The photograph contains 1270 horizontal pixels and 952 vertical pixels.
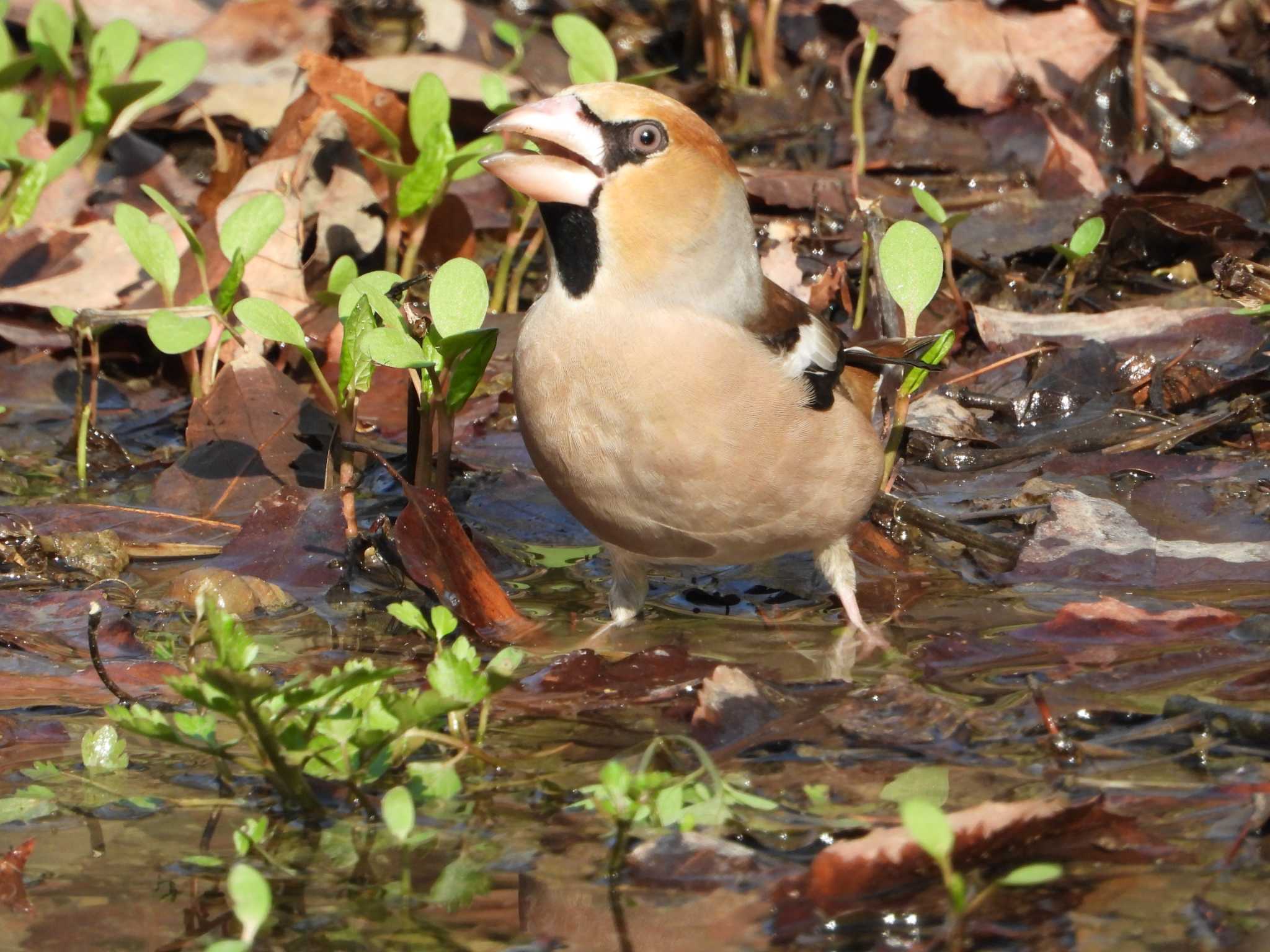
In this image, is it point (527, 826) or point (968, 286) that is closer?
point (527, 826)

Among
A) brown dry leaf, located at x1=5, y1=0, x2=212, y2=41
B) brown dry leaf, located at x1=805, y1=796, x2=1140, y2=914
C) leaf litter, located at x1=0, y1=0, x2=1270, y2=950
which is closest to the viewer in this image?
brown dry leaf, located at x1=805, y1=796, x2=1140, y2=914

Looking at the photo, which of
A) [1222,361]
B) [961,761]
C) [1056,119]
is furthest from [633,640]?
[1056,119]

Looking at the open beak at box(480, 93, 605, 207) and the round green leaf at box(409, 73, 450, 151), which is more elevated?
the open beak at box(480, 93, 605, 207)

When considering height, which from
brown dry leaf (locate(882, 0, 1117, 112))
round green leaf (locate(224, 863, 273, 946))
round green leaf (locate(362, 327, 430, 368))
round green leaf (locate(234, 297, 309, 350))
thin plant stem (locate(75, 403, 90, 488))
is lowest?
thin plant stem (locate(75, 403, 90, 488))

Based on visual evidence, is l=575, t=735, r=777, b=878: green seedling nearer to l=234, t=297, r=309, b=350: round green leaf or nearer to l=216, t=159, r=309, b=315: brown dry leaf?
l=234, t=297, r=309, b=350: round green leaf

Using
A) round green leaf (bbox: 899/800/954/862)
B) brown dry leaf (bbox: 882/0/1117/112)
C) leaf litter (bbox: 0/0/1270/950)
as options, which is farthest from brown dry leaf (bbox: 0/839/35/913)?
brown dry leaf (bbox: 882/0/1117/112)

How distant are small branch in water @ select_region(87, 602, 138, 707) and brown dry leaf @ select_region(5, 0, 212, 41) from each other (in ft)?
16.5

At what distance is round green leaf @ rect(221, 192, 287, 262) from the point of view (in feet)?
15.9

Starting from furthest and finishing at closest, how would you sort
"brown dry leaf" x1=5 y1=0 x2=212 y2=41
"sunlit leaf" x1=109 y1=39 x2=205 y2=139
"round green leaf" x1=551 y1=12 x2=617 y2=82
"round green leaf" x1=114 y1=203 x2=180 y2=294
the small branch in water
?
"brown dry leaf" x1=5 y1=0 x2=212 y2=41, "sunlit leaf" x1=109 y1=39 x2=205 y2=139, "round green leaf" x1=551 y1=12 x2=617 y2=82, "round green leaf" x1=114 y1=203 x2=180 y2=294, the small branch in water

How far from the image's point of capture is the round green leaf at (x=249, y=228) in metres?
4.86

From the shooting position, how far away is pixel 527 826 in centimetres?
310

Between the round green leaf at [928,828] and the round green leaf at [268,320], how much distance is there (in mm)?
2432

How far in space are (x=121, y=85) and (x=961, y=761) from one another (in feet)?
14.9

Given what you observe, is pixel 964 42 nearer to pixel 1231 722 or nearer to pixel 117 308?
pixel 117 308
